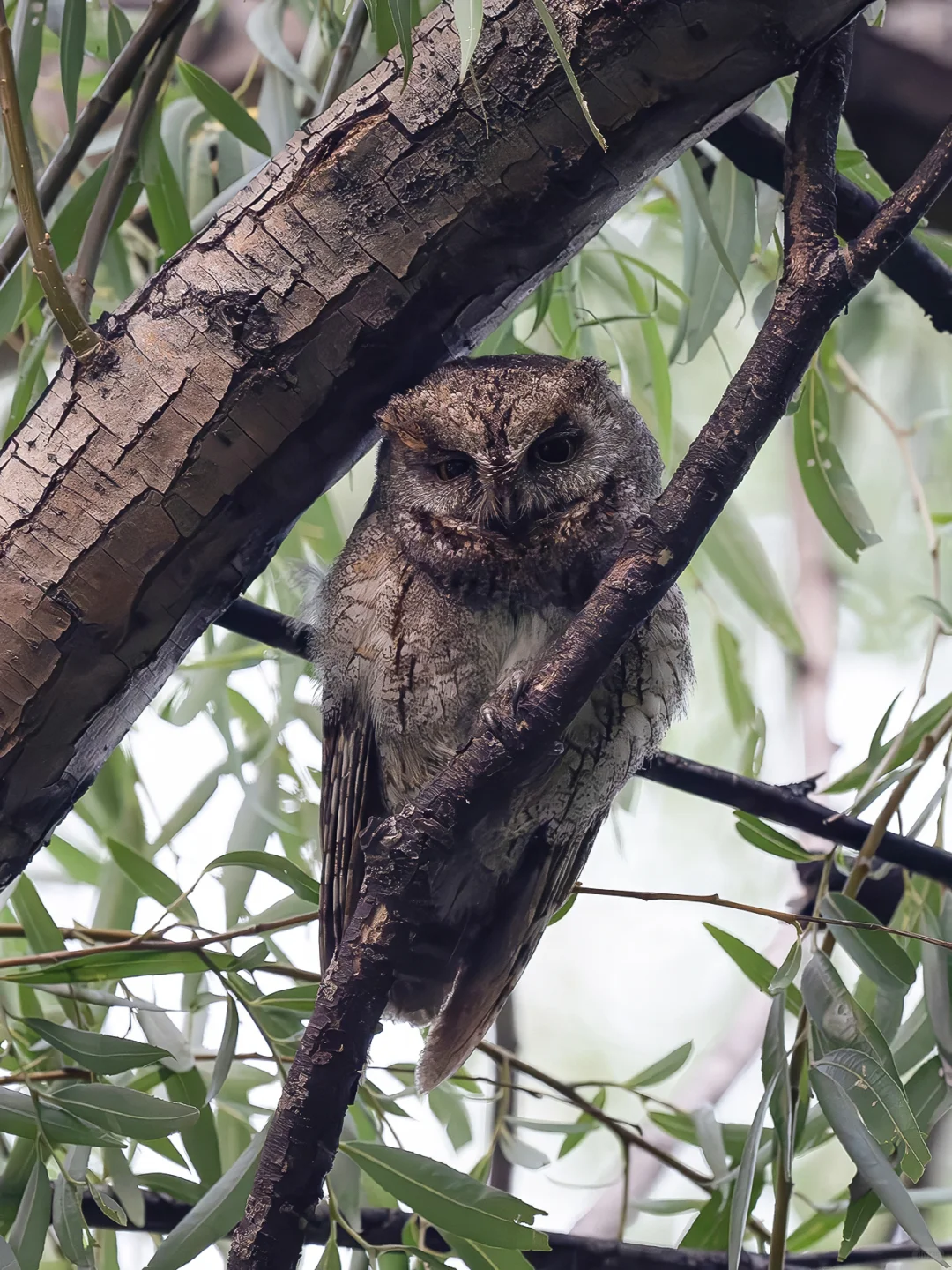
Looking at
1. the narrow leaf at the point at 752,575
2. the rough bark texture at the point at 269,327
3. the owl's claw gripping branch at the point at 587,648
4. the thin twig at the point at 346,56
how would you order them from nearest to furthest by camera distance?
the owl's claw gripping branch at the point at 587,648 → the rough bark texture at the point at 269,327 → the thin twig at the point at 346,56 → the narrow leaf at the point at 752,575

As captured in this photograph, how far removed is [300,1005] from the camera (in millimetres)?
1540

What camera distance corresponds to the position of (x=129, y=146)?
1455mm

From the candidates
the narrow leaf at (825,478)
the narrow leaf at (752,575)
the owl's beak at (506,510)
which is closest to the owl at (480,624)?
the owl's beak at (506,510)

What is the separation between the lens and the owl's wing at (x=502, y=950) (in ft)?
5.55

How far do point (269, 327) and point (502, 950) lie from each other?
0.98 m

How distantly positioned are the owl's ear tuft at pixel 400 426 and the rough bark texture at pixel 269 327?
0.20m

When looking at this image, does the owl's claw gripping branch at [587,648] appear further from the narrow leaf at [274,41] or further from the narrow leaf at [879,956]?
the narrow leaf at [274,41]

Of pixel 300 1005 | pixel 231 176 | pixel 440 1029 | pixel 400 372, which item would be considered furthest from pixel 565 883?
pixel 231 176

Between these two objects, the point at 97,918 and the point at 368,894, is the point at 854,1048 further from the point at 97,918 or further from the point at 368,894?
the point at 97,918

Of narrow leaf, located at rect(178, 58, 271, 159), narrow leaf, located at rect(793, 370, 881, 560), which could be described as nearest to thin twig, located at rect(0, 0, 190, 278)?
narrow leaf, located at rect(178, 58, 271, 159)

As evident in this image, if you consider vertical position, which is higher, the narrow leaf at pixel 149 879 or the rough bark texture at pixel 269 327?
the rough bark texture at pixel 269 327

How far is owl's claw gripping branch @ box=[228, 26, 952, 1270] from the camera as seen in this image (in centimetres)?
101

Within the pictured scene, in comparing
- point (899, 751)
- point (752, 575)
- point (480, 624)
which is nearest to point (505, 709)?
point (480, 624)

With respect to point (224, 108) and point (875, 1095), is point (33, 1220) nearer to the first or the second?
point (875, 1095)
